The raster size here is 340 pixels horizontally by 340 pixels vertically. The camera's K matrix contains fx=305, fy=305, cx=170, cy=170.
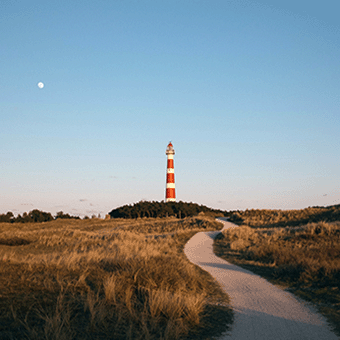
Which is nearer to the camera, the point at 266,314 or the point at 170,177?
the point at 266,314

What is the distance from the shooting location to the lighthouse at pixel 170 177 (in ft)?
219

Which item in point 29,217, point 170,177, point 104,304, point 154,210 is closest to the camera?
point 104,304

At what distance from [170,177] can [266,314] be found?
59.5m

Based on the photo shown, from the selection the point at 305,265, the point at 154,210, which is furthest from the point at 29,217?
the point at 305,265

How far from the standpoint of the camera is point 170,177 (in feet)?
218

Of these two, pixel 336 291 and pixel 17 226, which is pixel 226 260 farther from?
pixel 17 226

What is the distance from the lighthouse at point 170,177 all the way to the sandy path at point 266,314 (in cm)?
5491

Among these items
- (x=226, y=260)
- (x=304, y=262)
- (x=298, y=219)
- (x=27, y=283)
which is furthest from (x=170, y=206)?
(x=27, y=283)

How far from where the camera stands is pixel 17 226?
41.8m

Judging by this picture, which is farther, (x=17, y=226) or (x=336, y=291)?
(x=17, y=226)

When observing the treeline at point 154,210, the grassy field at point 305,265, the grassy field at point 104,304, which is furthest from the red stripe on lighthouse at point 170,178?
the grassy field at point 104,304

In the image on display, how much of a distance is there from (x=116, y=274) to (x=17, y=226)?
3867 cm

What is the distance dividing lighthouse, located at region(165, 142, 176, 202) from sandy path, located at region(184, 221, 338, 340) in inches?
2162

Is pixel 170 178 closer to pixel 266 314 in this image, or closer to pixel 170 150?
pixel 170 150
